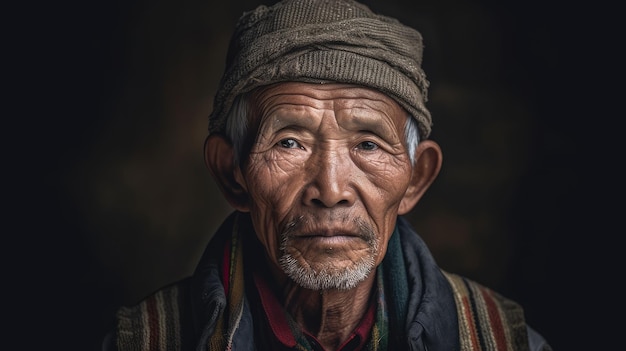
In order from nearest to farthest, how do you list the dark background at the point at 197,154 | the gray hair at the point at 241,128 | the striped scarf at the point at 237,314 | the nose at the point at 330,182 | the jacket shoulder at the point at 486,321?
the nose at the point at 330,182 → the striped scarf at the point at 237,314 → the gray hair at the point at 241,128 → the jacket shoulder at the point at 486,321 → the dark background at the point at 197,154

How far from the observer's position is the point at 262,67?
2.66 metres

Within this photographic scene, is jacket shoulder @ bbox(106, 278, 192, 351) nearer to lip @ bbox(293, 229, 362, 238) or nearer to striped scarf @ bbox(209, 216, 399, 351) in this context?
striped scarf @ bbox(209, 216, 399, 351)

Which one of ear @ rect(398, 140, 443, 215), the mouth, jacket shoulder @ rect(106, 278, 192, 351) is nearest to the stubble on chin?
the mouth

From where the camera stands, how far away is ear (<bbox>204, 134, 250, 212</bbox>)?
9.48ft

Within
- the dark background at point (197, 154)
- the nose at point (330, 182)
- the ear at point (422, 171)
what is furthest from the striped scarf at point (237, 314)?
the dark background at point (197, 154)

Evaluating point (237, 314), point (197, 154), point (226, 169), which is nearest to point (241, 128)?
point (226, 169)

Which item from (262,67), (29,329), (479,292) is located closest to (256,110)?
(262,67)

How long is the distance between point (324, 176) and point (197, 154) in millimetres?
1967

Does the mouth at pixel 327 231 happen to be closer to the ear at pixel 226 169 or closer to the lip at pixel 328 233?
the lip at pixel 328 233

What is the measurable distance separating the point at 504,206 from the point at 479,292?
1148 millimetres

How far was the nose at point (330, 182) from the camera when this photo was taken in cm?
257

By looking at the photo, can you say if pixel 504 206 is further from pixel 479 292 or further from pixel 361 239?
pixel 361 239

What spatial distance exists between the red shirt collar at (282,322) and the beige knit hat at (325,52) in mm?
667

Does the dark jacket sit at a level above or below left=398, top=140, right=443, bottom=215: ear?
below
